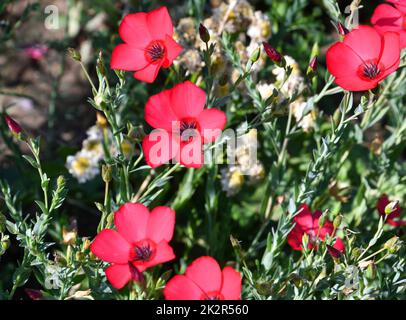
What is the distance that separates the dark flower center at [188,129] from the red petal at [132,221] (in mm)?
172

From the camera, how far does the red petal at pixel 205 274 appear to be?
1.28 meters

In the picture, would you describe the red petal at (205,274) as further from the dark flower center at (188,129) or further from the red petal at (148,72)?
the red petal at (148,72)

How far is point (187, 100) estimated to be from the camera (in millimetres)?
1343

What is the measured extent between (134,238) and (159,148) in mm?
195

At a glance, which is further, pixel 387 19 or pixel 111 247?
pixel 387 19

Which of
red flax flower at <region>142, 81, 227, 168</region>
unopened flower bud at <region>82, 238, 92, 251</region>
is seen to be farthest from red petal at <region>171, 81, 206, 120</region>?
unopened flower bud at <region>82, 238, 92, 251</region>

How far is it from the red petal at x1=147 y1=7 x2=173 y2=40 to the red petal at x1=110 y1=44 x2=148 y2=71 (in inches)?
2.1

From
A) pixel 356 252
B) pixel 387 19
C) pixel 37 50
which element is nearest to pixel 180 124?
pixel 356 252

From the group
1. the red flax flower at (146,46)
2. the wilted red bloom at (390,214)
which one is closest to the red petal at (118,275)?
the red flax flower at (146,46)

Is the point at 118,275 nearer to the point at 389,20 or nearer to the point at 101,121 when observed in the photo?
the point at 101,121

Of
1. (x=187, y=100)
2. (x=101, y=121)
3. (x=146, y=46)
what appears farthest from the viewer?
(x=101, y=121)

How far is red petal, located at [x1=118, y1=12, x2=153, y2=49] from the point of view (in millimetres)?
1439

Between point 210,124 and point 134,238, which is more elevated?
point 210,124
